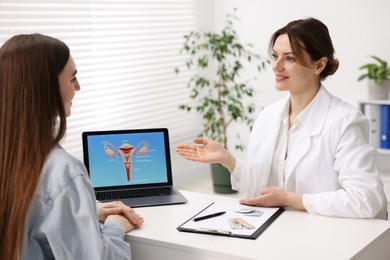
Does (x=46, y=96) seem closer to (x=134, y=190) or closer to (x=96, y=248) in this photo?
(x=96, y=248)

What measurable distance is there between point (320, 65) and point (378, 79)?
181 cm

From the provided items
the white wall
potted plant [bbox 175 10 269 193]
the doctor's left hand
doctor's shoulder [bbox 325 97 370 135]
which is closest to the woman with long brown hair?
the doctor's left hand

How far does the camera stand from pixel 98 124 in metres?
4.02

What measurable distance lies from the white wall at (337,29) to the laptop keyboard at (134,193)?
2319 mm

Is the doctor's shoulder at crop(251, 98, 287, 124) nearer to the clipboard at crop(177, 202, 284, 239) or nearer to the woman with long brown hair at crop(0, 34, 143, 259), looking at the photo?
the clipboard at crop(177, 202, 284, 239)

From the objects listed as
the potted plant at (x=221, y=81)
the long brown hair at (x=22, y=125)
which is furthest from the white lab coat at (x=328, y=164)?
the potted plant at (x=221, y=81)

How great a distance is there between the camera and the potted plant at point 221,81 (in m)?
4.46

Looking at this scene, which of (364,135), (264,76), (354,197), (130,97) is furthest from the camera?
(264,76)

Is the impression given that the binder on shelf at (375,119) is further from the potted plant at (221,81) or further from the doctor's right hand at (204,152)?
the doctor's right hand at (204,152)

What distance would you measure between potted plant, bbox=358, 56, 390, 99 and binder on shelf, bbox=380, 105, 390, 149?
10cm

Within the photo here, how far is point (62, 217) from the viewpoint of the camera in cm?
152

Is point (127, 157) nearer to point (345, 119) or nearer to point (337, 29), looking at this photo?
point (345, 119)

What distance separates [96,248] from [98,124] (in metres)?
2.51

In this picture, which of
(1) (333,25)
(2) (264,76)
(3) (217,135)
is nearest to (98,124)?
(3) (217,135)
